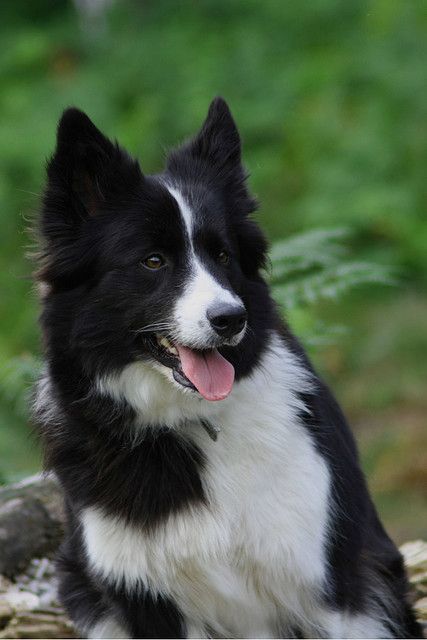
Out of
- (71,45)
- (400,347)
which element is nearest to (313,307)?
(400,347)

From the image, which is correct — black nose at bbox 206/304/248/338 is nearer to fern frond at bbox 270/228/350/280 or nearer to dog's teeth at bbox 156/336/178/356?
dog's teeth at bbox 156/336/178/356

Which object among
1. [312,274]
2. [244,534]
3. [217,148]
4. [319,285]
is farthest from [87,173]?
[312,274]

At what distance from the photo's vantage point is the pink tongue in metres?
3.98

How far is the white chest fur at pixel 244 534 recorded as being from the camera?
4.07 meters

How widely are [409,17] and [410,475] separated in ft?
22.8

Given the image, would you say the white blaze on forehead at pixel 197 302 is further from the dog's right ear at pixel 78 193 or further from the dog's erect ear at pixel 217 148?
the dog's erect ear at pixel 217 148

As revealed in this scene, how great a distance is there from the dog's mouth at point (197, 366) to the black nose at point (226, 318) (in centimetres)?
22

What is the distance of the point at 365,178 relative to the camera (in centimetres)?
1203

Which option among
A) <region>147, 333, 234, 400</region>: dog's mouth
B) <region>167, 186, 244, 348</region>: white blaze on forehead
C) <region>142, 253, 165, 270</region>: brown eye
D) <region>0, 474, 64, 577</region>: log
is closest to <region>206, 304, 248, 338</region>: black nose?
<region>167, 186, 244, 348</region>: white blaze on forehead

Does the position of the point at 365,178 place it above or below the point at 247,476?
above

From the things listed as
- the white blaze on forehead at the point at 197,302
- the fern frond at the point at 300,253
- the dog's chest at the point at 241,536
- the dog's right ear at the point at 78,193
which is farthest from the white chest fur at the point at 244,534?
the fern frond at the point at 300,253

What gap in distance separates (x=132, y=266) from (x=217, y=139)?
0.81 metres

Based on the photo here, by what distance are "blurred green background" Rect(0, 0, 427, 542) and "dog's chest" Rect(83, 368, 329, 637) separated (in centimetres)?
507

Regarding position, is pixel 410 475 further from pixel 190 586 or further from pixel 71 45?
pixel 71 45
